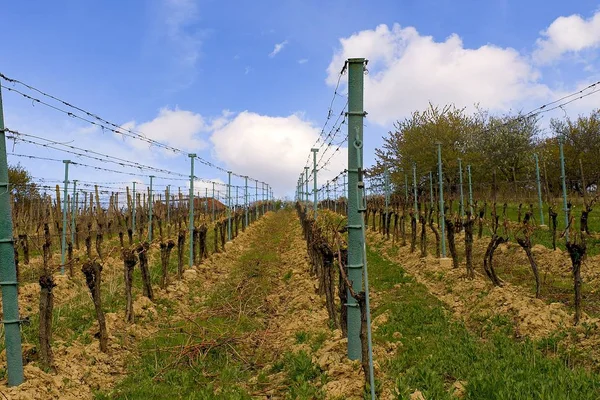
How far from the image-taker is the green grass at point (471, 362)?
4.07 meters

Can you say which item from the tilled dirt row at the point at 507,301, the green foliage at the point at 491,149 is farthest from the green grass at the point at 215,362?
the green foliage at the point at 491,149

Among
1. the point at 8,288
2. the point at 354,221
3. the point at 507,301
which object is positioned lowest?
the point at 507,301

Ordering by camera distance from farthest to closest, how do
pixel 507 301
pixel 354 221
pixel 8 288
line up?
pixel 507 301
pixel 354 221
pixel 8 288

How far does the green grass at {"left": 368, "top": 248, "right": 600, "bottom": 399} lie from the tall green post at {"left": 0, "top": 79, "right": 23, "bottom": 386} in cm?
406

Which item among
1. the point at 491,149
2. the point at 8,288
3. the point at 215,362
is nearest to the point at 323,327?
the point at 215,362

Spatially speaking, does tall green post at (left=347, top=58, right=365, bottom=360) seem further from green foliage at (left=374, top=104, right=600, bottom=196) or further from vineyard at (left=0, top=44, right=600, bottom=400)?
green foliage at (left=374, top=104, right=600, bottom=196)

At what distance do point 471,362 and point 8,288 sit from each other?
5.30 meters

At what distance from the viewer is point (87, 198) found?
21516 millimetres

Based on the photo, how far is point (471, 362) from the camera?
5.02 meters

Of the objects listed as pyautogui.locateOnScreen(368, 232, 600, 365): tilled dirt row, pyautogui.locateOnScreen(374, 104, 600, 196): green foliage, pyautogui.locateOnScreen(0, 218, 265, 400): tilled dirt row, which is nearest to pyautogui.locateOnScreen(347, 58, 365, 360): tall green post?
pyautogui.locateOnScreen(368, 232, 600, 365): tilled dirt row

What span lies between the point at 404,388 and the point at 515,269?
7.39m

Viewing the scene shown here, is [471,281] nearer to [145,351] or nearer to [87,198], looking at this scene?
[145,351]

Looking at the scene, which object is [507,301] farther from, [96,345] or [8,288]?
[8,288]

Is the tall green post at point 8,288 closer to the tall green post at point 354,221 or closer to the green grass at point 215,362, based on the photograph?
the green grass at point 215,362
